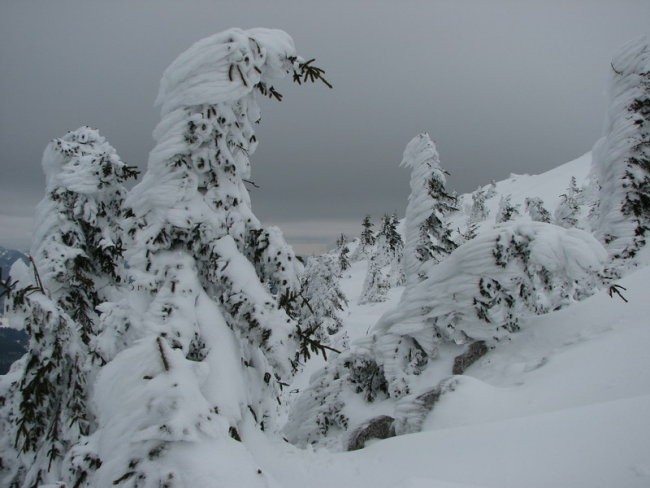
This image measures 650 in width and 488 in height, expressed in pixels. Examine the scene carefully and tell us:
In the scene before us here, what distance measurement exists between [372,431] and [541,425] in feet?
13.1

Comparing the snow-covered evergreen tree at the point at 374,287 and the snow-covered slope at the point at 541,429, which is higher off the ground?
the snow-covered evergreen tree at the point at 374,287

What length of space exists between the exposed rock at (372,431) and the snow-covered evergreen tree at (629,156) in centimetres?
962

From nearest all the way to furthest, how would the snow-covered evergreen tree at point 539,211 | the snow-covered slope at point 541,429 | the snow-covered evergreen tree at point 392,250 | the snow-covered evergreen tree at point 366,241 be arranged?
the snow-covered slope at point 541,429 → the snow-covered evergreen tree at point 539,211 → the snow-covered evergreen tree at point 392,250 → the snow-covered evergreen tree at point 366,241

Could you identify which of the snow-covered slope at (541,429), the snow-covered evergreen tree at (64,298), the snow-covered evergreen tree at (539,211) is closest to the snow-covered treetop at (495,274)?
the snow-covered slope at (541,429)

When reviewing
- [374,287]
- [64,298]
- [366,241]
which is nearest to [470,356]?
[64,298]

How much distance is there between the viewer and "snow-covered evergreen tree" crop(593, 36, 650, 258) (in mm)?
11531

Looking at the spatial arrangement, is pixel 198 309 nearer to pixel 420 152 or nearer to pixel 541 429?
pixel 541 429

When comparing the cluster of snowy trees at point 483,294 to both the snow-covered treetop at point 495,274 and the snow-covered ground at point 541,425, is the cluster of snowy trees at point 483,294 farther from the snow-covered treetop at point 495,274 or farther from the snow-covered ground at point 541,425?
the snow-covered ground at point 541,425

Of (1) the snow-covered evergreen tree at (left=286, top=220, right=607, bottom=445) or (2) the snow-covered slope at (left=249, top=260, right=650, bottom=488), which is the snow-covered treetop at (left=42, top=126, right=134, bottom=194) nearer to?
(2) the snow-covered slope at (left=249, top=260, right=650, bottom=488)

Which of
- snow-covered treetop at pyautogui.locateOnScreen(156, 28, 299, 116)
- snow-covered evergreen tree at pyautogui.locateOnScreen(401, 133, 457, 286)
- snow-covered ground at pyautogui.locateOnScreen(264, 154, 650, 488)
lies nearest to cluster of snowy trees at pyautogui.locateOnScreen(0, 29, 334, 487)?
snow-covered treetop at pyautogui.locateOnScreen(156, 28, 299, 116)

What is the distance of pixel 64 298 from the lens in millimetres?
7277

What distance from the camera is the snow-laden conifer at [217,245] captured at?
4832mm

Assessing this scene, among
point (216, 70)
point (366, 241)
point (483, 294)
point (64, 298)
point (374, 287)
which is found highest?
point (366, 241)

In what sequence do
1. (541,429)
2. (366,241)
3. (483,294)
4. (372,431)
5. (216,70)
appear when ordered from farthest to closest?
1. (366,241)
2. (483,294)
3. (372,431)
4. (216,70)
5. (541,429)
